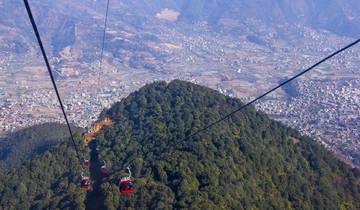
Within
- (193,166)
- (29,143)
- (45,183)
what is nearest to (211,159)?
(193,166)

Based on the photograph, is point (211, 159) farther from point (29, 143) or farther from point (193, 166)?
point (29, 143)

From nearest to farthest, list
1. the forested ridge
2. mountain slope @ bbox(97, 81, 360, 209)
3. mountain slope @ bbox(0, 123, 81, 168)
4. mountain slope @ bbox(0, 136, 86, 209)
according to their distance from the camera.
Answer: mountain slope @ bbox(97, 81, 360, 209) → the forested ridge → mountain slope @ bbox(0, 136, 86, 209) → mountain slope @ bbox(0, 123, 81, 168)

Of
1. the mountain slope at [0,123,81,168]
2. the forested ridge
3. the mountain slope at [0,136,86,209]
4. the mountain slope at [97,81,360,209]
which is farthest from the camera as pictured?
the mountain slope at [0,123,81,168]

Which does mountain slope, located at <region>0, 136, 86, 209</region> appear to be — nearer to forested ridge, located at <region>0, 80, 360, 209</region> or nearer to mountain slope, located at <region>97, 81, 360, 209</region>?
forested ridge, located at <region>0, 80, 360, 209</region>

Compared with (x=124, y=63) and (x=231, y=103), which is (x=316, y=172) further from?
(x=124, y=63)

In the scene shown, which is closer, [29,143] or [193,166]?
[193,166]

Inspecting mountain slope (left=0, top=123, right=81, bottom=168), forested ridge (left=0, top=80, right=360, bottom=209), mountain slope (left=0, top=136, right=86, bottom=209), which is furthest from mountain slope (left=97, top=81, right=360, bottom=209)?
mountain slope (left=0, top=123, right=81, bottom=168)
